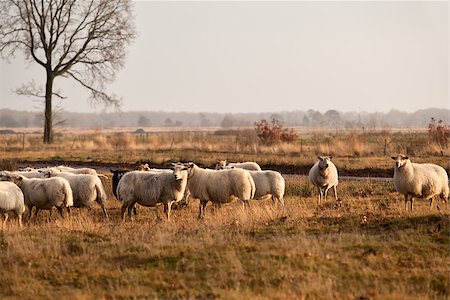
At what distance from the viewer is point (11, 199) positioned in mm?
16953

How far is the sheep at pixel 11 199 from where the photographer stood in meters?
16.8

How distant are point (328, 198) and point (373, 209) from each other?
409 centimetres

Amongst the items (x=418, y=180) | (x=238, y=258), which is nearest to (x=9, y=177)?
(x=238, y=258)

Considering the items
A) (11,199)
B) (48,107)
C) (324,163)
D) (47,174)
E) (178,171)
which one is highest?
(48,107)

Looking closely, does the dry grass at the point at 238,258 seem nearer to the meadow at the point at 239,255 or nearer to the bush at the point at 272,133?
the meadow at the point at 239,255

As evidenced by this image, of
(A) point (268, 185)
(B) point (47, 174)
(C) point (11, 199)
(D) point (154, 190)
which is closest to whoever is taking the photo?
(C) point (11, 199)

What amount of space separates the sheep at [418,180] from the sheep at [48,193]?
9.71 m

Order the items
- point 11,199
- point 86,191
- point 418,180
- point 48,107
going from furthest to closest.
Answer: point 48,107 → point 86,191 → point 418,180 → point 11,199

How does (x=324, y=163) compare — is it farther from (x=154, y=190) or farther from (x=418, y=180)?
(x=154, y=190)

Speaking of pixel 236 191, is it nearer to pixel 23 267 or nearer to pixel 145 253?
pixel 145 253

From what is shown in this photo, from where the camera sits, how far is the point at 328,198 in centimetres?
2170

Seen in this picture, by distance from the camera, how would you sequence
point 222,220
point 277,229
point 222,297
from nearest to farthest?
1. point 222,297
2. point 277,229
3. point 222,220

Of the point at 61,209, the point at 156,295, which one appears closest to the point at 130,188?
the point at 61,209

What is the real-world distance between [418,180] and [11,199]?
38.0ft
